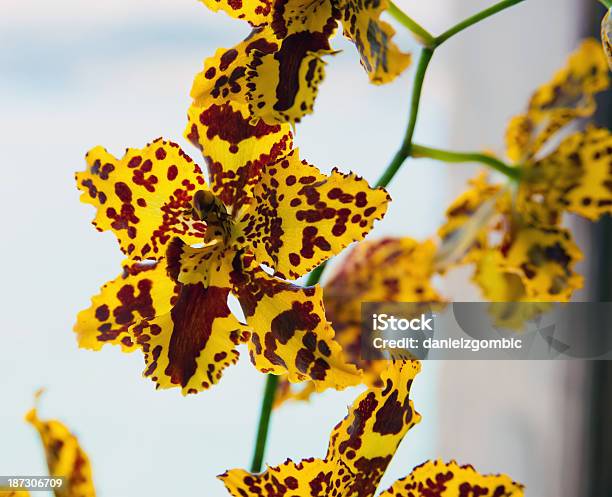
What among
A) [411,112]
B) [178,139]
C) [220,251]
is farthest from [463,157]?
[178,139]

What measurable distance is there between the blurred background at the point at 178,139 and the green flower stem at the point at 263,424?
51cm

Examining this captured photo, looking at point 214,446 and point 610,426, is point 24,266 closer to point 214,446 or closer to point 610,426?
point 214,446

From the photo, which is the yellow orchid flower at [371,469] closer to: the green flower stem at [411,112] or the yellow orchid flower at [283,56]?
the green flower stem at [411,112]

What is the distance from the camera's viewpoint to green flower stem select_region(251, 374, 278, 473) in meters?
0.47

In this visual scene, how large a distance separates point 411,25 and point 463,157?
146 millimetres

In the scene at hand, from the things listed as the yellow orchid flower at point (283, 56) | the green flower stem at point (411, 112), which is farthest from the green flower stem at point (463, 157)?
the yellow orchid flower at point (283, 56)

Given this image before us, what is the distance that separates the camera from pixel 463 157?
574 mm

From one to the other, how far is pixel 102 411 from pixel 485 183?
0.76 metres

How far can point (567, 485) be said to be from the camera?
1279 millimetres

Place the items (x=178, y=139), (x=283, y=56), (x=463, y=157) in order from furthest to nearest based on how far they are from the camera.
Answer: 1. (x=178, y=139)
2. (x=463, y=157)
3. (x=283, y=56)

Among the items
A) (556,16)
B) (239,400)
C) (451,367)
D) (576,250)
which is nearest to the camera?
(576,250)

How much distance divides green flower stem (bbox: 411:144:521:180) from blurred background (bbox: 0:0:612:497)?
0.35m

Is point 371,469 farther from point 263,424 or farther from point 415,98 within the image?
point 415,98

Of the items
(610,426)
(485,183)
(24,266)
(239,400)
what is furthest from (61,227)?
(610,426)
